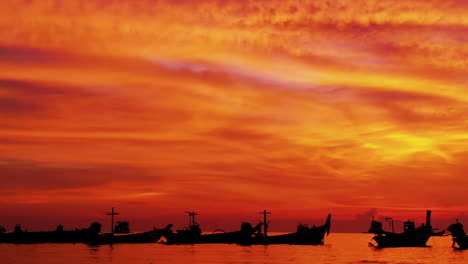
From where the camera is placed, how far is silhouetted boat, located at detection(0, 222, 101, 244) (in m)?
156

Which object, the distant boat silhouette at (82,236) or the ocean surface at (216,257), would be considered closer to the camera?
the ocean surface at (216,257)

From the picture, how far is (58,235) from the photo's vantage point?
159250 millimetres

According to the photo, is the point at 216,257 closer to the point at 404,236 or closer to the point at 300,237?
the point at 300,237

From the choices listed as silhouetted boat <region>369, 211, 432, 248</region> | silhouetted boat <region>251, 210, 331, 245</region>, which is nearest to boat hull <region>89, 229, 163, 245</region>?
silhouetted boat <region>251, 210, 331, 245</region>

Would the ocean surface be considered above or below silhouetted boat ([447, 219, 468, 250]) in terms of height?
below

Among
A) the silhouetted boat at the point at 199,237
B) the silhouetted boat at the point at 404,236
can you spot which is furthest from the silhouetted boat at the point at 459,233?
the silhouetted boat at the point at 199,237

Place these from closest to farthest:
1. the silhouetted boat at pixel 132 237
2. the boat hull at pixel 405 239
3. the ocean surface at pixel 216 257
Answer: the ocean surface at pixel 216 257
the boat hull at pixel 405 239
the silhouetted boat at pixel 132 237

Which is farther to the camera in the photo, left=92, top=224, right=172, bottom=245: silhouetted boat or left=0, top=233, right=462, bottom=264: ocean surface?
left=92, top=224, right=172, bottom=245: silhouetted boat

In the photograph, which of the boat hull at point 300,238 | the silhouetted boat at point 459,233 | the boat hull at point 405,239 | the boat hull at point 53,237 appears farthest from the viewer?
the boat hull at point 53,237

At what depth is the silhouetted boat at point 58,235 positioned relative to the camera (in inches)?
6147

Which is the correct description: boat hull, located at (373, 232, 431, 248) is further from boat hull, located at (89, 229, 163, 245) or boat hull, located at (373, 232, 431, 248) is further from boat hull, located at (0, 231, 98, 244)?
boat hull, located at (0, 231, 98, 244)

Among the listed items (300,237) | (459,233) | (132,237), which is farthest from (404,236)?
(132,237)

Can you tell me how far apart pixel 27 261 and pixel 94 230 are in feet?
171

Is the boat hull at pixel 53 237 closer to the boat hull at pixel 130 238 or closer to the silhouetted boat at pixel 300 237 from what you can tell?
the boat hull at pixel 130 238
